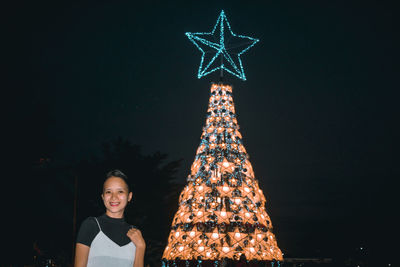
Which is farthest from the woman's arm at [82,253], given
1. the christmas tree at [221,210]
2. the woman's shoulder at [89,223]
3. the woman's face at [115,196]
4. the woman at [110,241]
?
the christmas tree at [221,210]

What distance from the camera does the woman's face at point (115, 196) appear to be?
2.96 metres

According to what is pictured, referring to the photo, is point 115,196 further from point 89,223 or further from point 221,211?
point 221,211

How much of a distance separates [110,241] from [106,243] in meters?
0.02

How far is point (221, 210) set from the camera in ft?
61.0

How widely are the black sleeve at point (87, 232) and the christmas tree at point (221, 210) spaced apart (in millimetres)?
14891

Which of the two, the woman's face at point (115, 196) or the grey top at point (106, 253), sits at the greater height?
the woman's face at point (115, 196)

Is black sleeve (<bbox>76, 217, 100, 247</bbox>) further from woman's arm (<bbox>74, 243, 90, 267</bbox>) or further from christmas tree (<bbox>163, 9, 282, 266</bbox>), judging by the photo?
christmas tree (<bbox>163, 9, 282, 266</bbox>)

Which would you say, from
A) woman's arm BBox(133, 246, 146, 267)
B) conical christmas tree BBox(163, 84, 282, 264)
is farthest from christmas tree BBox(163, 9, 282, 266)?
woman's arm BBox(133, 246, 146, 267)

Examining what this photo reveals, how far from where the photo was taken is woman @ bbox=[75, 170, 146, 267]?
2.82 metres

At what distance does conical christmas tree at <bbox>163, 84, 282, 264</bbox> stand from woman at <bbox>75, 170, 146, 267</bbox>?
48.8 feet

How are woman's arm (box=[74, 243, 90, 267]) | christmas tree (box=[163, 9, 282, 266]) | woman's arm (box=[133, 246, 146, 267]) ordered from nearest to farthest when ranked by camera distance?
woman's arm (box=[74, 243, 90, 267]) → woman's arm (box=[133, 246, 146, 267]) → christmas tree (box=[163, 9, 282, 266])

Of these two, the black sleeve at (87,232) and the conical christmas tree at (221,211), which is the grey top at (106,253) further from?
the conical christmas tree at (221,211)

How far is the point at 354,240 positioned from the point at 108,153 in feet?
104

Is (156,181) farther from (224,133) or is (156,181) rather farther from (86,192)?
(224,133)
